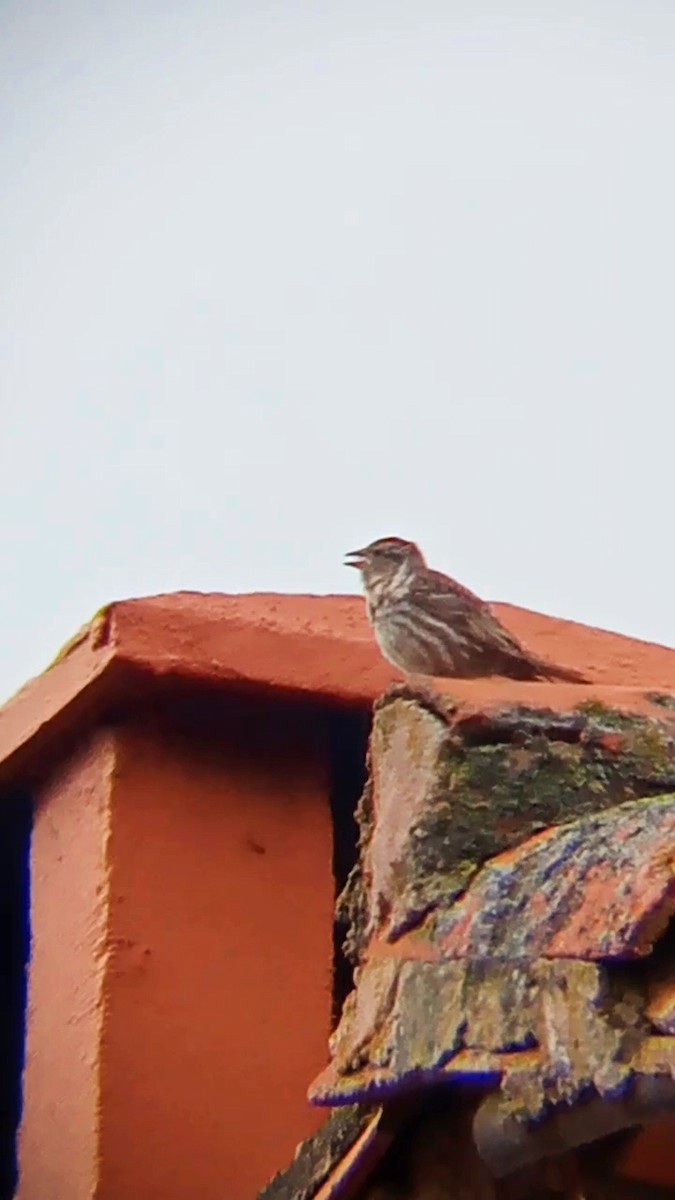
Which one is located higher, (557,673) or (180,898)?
(557,673)

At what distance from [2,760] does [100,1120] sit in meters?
0.91

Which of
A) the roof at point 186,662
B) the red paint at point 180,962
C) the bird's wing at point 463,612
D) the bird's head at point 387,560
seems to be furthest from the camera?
the bird's head at point 387,560

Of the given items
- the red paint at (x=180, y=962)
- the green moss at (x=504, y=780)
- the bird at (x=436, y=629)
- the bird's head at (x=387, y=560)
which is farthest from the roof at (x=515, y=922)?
the bird's head at (x=387, y=560)

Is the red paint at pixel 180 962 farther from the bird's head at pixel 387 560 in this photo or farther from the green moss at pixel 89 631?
the bird's head at pixel 387 560

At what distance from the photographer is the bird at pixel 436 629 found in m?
4.54

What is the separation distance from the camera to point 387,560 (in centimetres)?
610

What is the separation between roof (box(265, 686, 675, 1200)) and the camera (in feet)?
7.00

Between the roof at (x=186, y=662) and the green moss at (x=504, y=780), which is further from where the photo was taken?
the roof at (x=186, y=662)

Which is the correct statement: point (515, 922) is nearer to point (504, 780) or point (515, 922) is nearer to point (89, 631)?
point (504, 780)

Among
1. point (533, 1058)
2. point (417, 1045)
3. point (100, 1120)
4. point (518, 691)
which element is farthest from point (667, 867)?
point (100, 1120)

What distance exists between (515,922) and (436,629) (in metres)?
2.71

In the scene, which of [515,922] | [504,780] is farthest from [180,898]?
[515,922]

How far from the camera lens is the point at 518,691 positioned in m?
3.07

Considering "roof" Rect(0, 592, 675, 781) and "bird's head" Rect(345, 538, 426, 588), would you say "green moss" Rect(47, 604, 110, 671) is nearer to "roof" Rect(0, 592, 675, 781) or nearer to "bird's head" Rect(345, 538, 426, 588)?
"roof" Rect(0, 592, 675, 781)
